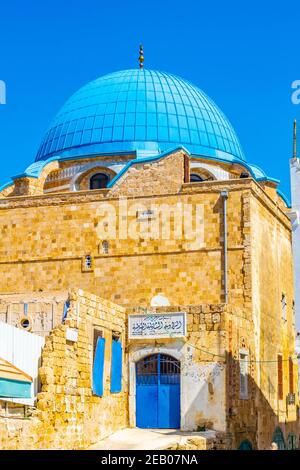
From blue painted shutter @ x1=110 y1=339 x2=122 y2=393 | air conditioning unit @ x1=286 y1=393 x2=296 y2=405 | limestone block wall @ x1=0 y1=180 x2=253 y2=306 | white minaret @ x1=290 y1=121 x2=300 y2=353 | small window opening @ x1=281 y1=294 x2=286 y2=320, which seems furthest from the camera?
small window opening @ x1=281 y1=294 x2=286 y2=320

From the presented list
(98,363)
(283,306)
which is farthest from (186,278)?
(98,363)

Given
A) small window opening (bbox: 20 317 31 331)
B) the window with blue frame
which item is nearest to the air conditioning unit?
the window with blue frame

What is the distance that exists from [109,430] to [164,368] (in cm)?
196

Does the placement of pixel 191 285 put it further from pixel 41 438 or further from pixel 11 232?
pixel 41 438

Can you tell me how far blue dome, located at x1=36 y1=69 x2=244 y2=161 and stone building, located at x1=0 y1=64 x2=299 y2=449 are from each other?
56mm

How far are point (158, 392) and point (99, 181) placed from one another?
949 centimetres

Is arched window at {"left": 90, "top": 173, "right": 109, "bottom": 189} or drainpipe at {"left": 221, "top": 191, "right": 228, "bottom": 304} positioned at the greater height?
arched window at {"left": 90, "top": 173, "right": 109, "bottom": 189}

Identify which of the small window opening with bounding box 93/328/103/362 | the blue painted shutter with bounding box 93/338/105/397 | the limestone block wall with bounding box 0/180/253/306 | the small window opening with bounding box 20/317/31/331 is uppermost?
the limestone block wall with bounding box 0/180/253/306

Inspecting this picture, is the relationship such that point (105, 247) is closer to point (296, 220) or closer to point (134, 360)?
point (134, 360)

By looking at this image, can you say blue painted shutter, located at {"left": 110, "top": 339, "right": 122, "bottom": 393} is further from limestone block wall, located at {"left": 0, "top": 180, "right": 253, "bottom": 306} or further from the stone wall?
limestone block wall, located at {"left": 0, "top": 180, "right": 253, "bottom": 306}

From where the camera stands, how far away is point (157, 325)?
824 inches

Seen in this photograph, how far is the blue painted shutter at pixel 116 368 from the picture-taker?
66.8ft

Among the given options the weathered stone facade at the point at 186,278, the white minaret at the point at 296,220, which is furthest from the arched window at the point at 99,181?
the white minaret at the point at 296,220

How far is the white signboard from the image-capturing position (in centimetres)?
2077
